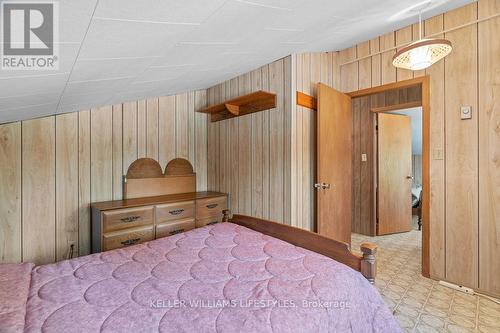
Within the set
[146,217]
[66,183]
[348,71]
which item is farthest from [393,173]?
[66,183]

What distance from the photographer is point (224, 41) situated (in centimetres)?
171

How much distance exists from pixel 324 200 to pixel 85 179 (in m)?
2.58

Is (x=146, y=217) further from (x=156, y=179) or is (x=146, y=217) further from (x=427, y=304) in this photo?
(x=427, y=304)

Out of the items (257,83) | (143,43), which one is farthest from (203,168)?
(143,43)

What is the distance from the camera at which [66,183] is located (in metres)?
2.61

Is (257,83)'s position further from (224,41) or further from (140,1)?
(140,1)

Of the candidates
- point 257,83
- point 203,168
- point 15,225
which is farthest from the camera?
point 203,168

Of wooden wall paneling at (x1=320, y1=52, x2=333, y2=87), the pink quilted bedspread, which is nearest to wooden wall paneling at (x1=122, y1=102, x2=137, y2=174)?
the pink quilted bedspread

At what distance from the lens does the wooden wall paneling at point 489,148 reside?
2143 mm

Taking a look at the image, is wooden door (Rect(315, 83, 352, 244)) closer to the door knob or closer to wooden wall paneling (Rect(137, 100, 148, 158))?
the door knob

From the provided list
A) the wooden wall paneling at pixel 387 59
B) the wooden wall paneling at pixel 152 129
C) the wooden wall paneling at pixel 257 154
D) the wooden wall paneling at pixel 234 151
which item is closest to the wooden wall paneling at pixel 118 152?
the wooden wall paneling at pixel 152 129

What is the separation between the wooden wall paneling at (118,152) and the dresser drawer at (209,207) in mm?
910

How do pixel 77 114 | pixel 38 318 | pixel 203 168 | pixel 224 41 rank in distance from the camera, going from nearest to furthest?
pixel 38 318
pixel 224 41
pixel 77 114
pixel 203 168

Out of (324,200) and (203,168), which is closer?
(324,200)
